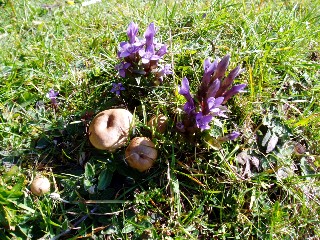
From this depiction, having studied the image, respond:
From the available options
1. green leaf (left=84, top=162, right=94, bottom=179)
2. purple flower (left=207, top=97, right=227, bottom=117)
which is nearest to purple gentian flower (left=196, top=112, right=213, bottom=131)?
purple flower (left=207, top=97, right=227, bottom=117)

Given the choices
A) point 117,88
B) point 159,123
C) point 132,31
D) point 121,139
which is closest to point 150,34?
point 132,31

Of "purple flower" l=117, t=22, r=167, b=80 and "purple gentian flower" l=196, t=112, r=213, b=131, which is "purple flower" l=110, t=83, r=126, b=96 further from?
"purple gentian flower" l=196, t=112, r=213, b=131

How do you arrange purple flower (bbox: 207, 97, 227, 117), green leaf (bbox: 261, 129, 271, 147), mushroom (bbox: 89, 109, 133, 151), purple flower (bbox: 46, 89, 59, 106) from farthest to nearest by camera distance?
purple flower (bbox: 46, 89, 59, 106) < green leaf (bbox: 261, 129, 271, 147) < mushroom (bbox: 89, 109, 133, 151) < purple flower (bbox: 207, 97, 227, 117)

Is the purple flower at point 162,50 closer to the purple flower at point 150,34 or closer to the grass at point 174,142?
the purple flower at point 150,34

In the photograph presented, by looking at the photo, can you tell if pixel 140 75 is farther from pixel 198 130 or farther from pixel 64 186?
pixel 64 186

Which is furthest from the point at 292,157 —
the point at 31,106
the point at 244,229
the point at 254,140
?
the point at 31,106

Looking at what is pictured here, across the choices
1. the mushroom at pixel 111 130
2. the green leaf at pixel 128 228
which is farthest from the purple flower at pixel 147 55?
the green leaf at pixel 128 228

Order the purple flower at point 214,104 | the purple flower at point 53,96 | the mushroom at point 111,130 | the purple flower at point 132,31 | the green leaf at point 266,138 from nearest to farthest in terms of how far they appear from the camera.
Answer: the purple flower at point 214,104
the mushroom at point 111,130
the purple flower at point 132,31
the green leaf at point 266,138
the purple flower at point 53,96
